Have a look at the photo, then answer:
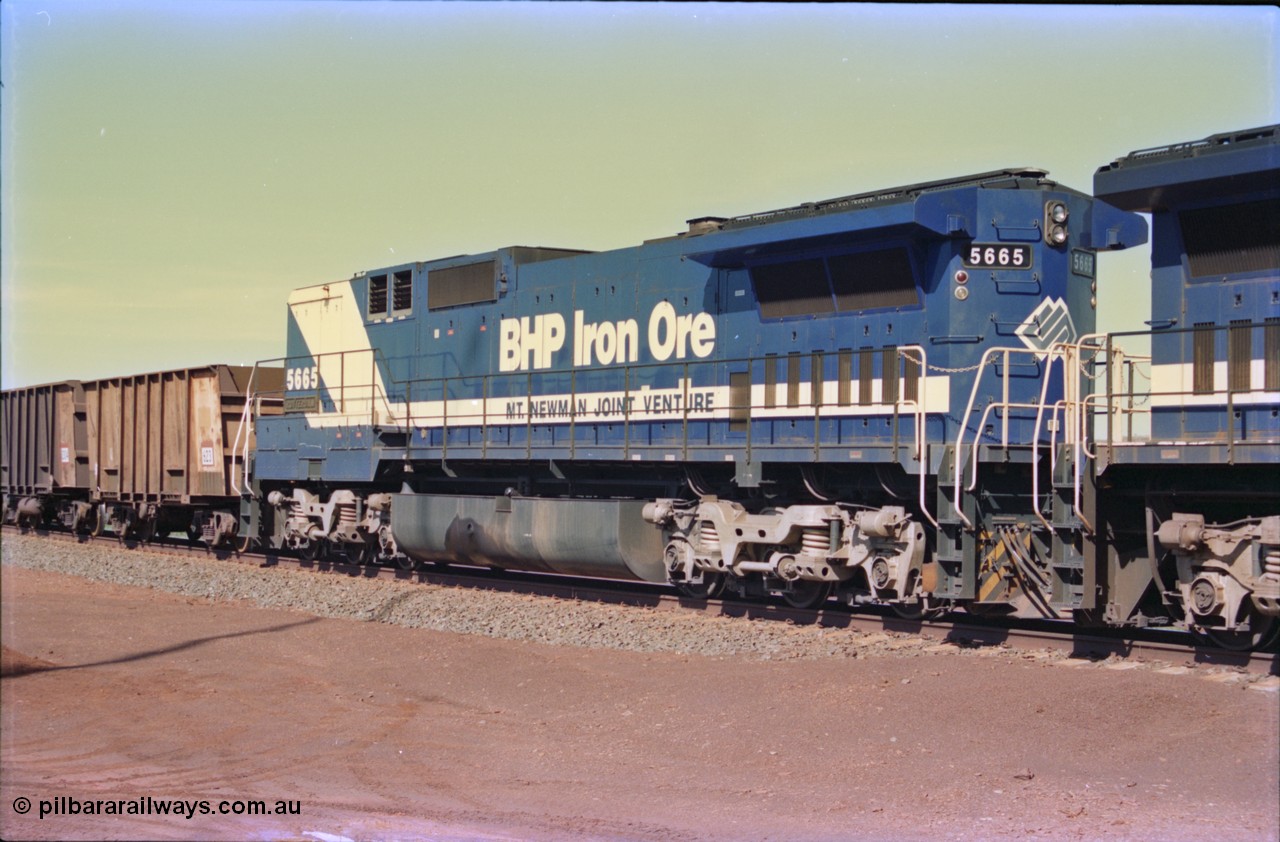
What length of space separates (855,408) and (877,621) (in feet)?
6.86

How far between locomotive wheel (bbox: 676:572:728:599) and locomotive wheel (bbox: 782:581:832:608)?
3.35 feet

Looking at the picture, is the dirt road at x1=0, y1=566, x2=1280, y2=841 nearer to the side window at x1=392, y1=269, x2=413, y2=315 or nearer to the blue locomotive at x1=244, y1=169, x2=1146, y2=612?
the blue locomotive at x1=244, y1=169, x2=1146, y2=612

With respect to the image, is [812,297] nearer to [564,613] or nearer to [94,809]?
[564,613]

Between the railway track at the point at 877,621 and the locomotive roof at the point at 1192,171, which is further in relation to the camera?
the railway track at the point at 877,621

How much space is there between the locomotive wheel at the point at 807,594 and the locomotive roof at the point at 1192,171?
185 inches

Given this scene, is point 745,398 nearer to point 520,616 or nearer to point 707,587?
point 707,587

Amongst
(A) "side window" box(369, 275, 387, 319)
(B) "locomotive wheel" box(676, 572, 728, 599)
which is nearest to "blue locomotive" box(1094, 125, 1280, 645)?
(B) "locomotive wheel" box(676, 572, 728, 599)

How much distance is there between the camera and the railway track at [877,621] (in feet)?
32.3

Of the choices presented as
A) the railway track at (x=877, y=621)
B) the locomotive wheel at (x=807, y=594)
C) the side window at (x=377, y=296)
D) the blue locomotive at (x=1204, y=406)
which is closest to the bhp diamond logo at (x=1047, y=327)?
the blue locomotive at (x=1204, y=406)

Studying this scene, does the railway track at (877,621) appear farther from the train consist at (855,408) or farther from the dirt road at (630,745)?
the dirt road at (630,745)

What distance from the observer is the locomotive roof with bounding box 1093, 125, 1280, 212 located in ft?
30.7

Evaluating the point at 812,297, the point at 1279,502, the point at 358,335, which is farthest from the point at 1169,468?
the point at 358,335

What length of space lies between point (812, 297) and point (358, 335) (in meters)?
8.65

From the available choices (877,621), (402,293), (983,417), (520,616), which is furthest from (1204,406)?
(402,293)
